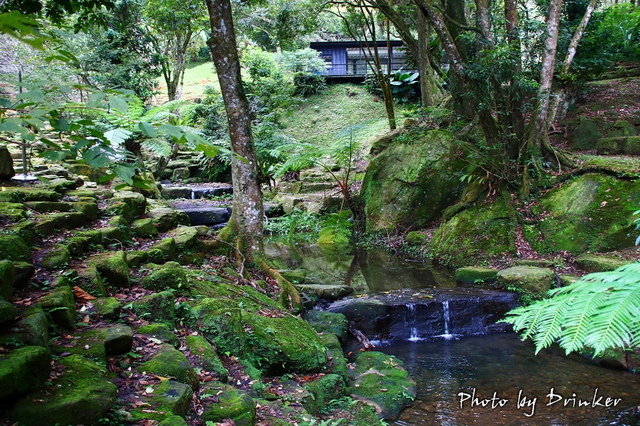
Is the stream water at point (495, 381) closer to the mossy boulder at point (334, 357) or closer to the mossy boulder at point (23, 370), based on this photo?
the mossy boulder at point (334, 357)

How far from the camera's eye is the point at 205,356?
3.48m

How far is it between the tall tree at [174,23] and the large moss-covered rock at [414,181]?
6.99 metres

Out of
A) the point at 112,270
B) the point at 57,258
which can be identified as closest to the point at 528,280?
the point at 112,270

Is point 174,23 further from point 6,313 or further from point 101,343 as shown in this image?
point 6,313

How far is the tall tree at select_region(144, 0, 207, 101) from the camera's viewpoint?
13.0 m

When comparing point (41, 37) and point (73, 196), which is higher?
point (41, 37)

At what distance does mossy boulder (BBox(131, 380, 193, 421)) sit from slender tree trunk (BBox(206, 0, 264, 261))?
Answer: 359 centimetres

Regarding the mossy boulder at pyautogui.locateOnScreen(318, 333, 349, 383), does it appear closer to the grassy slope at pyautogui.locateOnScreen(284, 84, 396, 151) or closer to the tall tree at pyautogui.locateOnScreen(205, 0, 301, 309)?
the tall tree at pyautogui.locateOnScreen(205, 0, 301, 309)

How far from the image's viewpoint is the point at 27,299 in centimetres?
293

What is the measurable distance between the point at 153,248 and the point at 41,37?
4250 millimetres

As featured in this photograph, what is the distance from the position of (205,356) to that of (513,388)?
337 cm

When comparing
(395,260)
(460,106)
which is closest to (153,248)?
(395,260)

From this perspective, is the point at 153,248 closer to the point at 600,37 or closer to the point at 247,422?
the point at 247,422

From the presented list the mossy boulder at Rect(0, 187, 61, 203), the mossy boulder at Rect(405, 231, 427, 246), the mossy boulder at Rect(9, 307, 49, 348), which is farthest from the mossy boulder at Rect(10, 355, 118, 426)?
the mossy boulder at Rect(405, 231, 427, 246)
